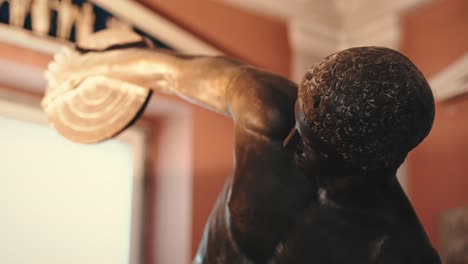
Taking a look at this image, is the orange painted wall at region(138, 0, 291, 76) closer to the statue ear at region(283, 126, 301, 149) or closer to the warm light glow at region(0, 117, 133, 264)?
the warm light glow at region(0, 117, 133, 264)

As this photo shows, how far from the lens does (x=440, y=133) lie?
2.12m

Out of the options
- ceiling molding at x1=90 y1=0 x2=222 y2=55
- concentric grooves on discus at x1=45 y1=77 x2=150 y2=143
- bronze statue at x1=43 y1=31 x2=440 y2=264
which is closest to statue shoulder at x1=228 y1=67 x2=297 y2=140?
bronze statue at x1=43 y1=31 x2=440 y2=264

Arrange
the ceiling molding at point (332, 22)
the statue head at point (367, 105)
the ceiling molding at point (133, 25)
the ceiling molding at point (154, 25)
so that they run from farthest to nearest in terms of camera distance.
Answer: the ceiling molding at point (332, 22) < the ceiling molding at point (154, 25) < the ceiling molding at point (133, 25) < the statue head at point (367, 105)

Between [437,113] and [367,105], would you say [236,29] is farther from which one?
[367,105]

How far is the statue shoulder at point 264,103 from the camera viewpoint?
540 millimetres

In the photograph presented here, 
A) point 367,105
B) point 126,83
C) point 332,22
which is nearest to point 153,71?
point 126,83

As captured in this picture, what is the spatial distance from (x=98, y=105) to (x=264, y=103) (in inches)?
10.1

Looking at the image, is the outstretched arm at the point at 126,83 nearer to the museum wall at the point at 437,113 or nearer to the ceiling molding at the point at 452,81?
the museum wall at the point at 437,113

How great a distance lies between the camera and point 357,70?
0.42 metres

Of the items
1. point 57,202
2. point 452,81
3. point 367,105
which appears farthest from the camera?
point 452,81

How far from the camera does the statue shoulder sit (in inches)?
21.3

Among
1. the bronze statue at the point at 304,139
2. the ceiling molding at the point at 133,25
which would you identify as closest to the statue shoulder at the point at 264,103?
the bronze statue at the point at 304,139

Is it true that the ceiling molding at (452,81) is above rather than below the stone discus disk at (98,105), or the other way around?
below

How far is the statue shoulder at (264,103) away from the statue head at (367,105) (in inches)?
3.6
